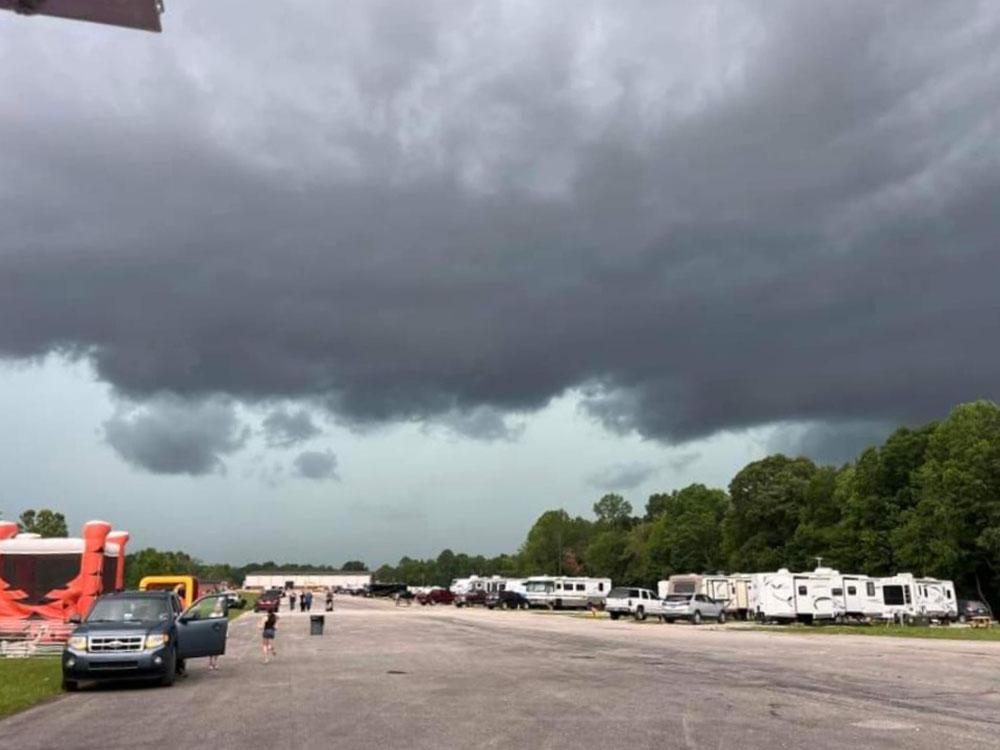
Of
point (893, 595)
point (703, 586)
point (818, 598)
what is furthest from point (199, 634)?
point (703, 586)

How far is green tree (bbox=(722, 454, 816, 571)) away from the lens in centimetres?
10269

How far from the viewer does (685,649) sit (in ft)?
92.9

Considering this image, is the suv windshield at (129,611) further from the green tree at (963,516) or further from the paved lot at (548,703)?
the green tree at (963,516)

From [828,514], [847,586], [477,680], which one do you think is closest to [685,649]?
[477,680]

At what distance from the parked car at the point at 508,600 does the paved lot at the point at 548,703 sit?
5424 cm

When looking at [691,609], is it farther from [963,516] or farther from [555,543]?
[555,543]

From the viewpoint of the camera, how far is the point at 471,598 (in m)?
91.8

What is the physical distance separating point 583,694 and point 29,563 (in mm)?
21882

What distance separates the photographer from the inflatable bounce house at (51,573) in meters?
29.3

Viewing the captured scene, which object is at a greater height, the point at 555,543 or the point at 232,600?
the point at 555,543

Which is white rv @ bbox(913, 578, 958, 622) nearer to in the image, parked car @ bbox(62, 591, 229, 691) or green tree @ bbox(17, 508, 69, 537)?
parked car @ bbox(62, 591, 229, 691)

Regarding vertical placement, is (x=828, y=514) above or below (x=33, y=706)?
above

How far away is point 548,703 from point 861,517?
76708 millimetres

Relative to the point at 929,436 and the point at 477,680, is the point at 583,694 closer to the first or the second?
the point at 477,680
